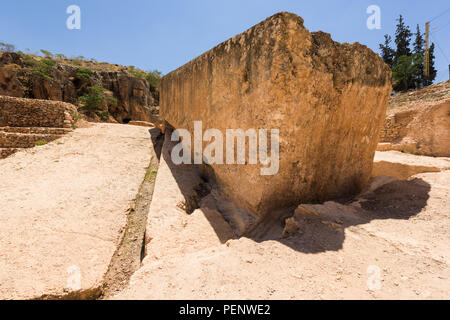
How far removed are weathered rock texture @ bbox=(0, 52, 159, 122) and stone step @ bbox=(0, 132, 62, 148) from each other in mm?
12684

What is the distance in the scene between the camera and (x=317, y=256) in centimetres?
158

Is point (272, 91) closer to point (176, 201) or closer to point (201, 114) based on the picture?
point (201, 114)

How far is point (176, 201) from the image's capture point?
286 cm

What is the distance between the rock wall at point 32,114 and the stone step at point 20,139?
757 millimetres

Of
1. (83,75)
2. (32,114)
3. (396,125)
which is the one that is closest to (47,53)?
(83,75)

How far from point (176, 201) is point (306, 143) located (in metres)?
1.78

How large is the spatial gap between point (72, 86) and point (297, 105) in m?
19.7

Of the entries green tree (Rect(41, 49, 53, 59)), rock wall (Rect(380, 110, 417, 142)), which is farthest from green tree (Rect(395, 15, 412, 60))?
green tree (Rect(41, 49, 53, 59))

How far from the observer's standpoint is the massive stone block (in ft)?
6.91

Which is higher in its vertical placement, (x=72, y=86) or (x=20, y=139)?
(x=72, y=86)

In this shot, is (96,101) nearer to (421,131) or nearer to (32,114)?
(32,114)

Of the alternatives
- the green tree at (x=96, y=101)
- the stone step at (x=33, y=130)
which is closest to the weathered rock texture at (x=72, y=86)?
the green tree at (x=96, y=101)

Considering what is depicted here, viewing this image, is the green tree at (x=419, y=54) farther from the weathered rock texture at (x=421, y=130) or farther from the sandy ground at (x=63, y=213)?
the sandy ground at (x=63, y=213)
